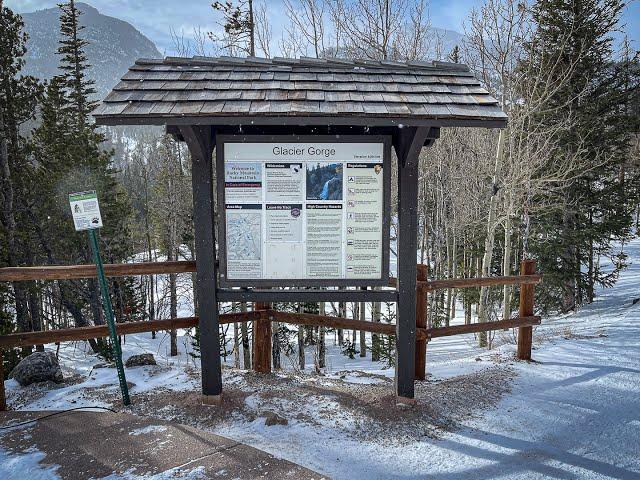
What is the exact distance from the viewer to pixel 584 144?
47.9 ft

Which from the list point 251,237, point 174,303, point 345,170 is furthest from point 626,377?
point 174,303

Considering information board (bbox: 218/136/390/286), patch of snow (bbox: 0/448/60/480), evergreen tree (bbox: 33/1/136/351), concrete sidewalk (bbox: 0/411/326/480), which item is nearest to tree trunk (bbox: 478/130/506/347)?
information board (bbox: 218/136/390/286)

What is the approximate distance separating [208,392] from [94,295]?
1536cm

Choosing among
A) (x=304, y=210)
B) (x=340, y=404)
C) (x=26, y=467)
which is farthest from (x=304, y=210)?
(x=26, y=467)

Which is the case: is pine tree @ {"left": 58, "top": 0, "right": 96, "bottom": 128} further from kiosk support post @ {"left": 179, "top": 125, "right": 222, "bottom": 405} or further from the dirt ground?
the dirt ground

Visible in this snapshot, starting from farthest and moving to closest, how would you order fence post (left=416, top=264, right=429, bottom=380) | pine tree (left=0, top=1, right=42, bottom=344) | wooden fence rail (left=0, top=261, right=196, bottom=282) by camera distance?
pine tree (left=0, top=1, right=42, bottom=344) < fence post (left=416, top=264, right=429, bottom=380) < wooden fence rail (left=0, top=261, right=196, bottom=282)

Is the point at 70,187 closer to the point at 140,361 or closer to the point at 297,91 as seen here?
the point at 140,361

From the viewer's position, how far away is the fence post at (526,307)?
226 inches

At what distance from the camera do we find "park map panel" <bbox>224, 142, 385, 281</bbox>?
4.10 metres

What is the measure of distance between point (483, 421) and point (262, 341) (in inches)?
103

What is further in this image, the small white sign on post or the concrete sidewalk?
the small white sign on post

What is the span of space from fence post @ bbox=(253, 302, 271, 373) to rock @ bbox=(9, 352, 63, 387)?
2.71 meters

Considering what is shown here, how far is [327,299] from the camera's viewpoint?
4.16 m

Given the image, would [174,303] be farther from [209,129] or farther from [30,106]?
[209,129]
